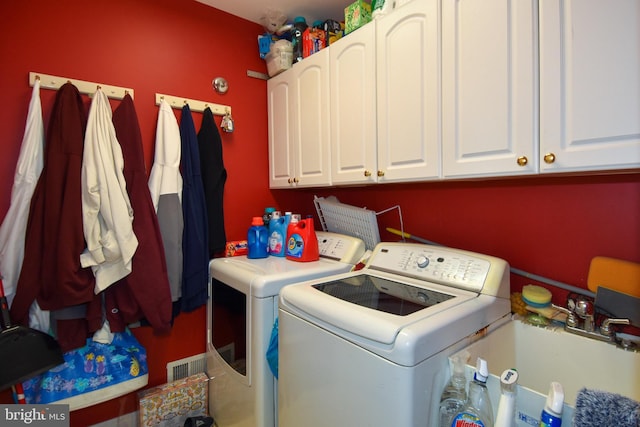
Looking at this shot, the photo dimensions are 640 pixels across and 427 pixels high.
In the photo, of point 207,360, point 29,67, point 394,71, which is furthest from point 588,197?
point 29,67

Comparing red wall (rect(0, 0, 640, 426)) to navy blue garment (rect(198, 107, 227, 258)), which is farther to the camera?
navy blue garment (rect(198, 107, 227, 258))

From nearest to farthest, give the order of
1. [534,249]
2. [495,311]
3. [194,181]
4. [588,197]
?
[495,311] < [588,197] < [534,249] < [194,181]

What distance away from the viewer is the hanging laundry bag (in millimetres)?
1354

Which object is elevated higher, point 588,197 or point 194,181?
point 194,181

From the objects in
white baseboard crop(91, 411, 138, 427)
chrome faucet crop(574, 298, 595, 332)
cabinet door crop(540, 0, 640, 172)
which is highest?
cabinet door crop(540, 0, 640, 172)

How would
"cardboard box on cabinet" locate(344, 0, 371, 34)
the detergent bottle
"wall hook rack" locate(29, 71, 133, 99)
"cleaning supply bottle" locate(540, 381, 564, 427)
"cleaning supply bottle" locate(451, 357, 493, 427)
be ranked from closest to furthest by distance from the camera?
"cleaning supply bottle" locate(540, 381, 564, 427) → "cleaning supply bottle" locate(451, 357, 493, 427) → "wall hook rack" locate(29, 71, 133, 99) → "cardboard box on cabinet" locate(344, 0, 371, 34) → the detergent bottle

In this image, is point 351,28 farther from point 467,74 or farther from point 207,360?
point 207,360

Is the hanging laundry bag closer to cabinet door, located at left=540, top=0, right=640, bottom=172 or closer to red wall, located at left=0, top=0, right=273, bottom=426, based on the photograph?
red wall, located at left=0, top=0, right=273, bottom=426

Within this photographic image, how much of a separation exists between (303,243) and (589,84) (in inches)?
50.8

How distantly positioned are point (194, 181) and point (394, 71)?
1.21m

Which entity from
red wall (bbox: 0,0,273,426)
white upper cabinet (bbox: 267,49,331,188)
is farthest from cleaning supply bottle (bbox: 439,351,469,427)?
red wall (bbox: 0,0,273,426)

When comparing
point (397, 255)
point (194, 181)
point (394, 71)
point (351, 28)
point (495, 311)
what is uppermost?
point (351, 28)

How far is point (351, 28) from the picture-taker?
63.3 inches

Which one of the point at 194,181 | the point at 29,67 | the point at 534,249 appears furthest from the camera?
the point at 194,181
